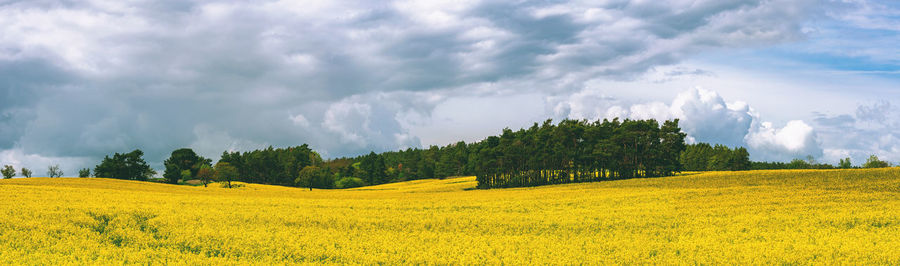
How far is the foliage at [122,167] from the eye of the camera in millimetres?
111562

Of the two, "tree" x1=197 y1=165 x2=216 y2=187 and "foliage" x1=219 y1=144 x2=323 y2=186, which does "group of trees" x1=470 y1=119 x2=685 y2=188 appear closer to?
"tree" x1=197 y1=165 x2=216 y2=187

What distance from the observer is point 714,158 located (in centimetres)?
15425

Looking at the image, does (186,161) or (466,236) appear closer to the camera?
(466,236)

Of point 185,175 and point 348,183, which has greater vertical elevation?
point 185,175

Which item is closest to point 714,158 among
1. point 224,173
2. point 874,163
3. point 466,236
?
point 874,163

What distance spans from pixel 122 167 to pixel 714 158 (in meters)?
161

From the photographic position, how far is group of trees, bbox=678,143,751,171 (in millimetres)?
145375

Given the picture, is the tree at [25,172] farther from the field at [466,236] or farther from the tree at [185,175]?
the field at [466,236]

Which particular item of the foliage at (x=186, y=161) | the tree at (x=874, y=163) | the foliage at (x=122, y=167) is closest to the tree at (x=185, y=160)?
the foliage at (x=186, y=161)

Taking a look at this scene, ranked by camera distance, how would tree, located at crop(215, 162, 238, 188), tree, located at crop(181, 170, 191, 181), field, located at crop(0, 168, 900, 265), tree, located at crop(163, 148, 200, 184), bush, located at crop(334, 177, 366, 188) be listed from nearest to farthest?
field, located at crop(0, 168, 900, 265), tree, located at crop(215, 162, 238, 188), tree, located at crop(181, 170, 191, 181), tree, located at crop(163, 148, 200, 184), bush, located at crop(334, 177, 366, 188)

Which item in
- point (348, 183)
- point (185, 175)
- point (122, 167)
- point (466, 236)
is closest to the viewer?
point (466, 236)

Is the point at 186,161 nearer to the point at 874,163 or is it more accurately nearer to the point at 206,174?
the point at 206,174

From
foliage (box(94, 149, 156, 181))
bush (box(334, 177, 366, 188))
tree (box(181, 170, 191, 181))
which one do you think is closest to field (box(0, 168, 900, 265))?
foliage (box(94, 149, 156, 181))

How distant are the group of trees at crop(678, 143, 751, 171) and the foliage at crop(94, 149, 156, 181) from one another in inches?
5280
